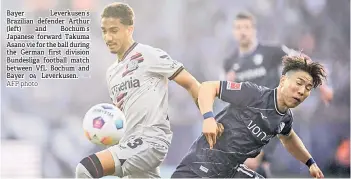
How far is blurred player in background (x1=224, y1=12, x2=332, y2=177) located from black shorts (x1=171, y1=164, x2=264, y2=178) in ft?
1.66

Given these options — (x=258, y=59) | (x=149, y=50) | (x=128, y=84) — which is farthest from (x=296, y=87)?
(x=128, y=84)

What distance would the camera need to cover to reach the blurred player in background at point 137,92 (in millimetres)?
5535

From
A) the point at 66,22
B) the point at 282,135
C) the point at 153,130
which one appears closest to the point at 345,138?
the point at 282,135

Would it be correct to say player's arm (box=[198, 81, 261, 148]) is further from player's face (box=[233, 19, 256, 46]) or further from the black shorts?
player's face (box=[233, 19, 256, 46])

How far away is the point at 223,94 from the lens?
543 centimetres

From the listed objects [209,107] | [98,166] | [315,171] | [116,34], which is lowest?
[315,171]

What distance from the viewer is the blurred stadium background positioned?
5.84 m

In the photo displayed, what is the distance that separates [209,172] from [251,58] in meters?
1.21

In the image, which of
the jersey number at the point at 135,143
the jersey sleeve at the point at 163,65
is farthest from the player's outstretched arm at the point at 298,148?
the jersey number at the point at 135,143

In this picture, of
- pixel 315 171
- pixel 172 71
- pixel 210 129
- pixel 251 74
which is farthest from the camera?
pixel 251 74

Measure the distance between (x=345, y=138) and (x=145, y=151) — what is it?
6.26ft

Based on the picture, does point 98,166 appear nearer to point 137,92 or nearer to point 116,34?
point 137,92

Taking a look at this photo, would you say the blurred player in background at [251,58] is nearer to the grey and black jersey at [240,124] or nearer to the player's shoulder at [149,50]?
the grey and black jersey at [240,124]

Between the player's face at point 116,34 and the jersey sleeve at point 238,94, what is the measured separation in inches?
36.7
